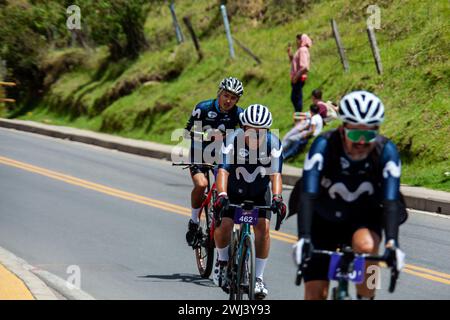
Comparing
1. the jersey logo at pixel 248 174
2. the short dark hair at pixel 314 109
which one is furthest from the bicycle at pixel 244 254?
the short dark hair at pixel 314 109

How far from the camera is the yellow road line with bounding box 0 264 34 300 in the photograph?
8641mm

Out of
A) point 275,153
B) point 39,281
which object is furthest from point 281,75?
point 275,153

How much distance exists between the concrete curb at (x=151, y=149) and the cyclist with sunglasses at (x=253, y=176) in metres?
2.18

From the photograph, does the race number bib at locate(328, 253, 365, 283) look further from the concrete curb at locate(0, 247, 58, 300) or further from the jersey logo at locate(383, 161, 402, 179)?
the concrete curb at locate(0, 247, 58, 300)

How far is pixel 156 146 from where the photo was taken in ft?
89.8

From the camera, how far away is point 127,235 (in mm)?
13781

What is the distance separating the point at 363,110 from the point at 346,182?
1.74 feet

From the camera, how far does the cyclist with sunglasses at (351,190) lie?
628 centimetres

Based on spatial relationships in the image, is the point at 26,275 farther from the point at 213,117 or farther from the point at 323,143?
the point at 323,143

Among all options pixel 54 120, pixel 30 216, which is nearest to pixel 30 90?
pixel 54 120

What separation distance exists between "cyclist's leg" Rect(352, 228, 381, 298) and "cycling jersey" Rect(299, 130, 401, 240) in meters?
0.17

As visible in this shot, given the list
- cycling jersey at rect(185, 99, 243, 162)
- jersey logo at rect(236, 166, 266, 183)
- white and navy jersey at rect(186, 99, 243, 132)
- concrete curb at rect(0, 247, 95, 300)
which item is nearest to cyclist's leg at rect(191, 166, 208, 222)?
cycling jersey at rect(185, 99, 243, 162)

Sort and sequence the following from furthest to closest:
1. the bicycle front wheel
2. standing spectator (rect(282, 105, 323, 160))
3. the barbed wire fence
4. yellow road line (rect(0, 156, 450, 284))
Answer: the barbed wire fence → standing spectator (rect(282, 105, 323, 160)) → yellow road line (rect(0, 156, 450, 284)) → the bicycle front wheel
